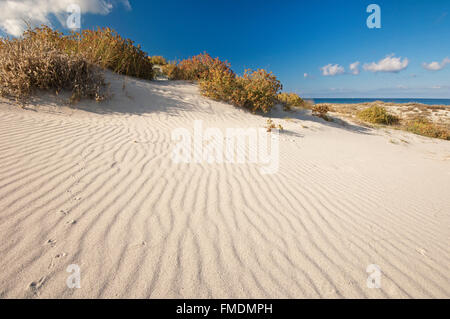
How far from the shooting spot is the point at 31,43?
5.79 meters

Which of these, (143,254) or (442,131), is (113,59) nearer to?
(143,254)

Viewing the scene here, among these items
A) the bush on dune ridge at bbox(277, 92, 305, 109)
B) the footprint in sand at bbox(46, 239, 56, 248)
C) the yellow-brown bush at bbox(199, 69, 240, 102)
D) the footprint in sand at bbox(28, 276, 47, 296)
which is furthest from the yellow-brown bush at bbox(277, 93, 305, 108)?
the footprint in sand at bbox(28, 276, 47, 296)

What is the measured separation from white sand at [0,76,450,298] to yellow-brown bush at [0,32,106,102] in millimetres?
1024

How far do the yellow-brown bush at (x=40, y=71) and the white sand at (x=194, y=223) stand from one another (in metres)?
1.02

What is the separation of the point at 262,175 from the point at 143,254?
7.92ft

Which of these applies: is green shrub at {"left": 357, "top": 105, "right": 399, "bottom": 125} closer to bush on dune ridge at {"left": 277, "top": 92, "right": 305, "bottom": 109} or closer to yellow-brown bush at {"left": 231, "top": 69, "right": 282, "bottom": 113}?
bush on dune ridge at {"left": 277, "top": 92, "right": 305, "bottom": 109}

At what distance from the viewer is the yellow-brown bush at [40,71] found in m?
4.88

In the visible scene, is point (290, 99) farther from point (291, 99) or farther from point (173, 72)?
point (173, 72)

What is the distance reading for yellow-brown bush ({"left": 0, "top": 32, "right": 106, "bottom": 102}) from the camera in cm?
488

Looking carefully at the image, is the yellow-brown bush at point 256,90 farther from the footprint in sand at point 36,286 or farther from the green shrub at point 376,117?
the footprint in sand at point 36,286

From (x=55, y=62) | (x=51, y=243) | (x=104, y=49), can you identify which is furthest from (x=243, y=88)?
(x=51, y=243)

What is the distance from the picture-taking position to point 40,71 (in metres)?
5.26

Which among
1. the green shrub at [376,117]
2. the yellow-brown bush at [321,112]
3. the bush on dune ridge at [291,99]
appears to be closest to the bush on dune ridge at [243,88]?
the bush on dune ridge at [291,99]
